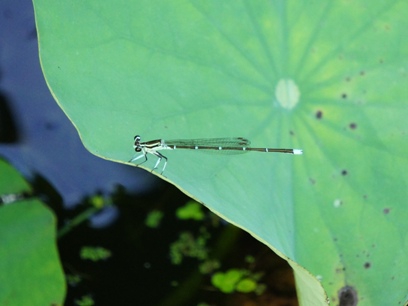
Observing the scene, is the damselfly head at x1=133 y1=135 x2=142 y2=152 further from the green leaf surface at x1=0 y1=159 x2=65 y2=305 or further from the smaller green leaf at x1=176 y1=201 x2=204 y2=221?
the smaller green leaf at x1=176 y1=201 x2=204 y2=221

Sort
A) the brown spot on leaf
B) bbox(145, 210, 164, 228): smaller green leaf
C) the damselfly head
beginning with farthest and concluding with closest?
bbox(145, 210, 164, 228): smaller green leaf, the brown spot on leaf, the damselfly head

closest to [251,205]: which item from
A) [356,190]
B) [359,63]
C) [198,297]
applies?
[356,190]

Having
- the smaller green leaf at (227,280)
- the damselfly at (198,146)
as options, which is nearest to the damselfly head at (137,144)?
the damselfly at (198,146)

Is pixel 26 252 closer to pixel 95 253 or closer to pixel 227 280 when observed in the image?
pixel 95 253

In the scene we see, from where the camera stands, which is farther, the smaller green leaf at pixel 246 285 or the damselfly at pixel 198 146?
the smaller green leaf at pixel 246 285

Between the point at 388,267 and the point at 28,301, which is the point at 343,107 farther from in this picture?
the point at 28,301

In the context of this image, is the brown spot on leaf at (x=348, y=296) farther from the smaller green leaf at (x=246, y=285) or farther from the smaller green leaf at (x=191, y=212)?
the smaller green leaf at (x=191, y=212)

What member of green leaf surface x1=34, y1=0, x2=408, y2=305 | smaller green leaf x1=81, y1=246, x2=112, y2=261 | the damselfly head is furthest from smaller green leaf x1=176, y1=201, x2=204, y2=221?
the damselfly head
